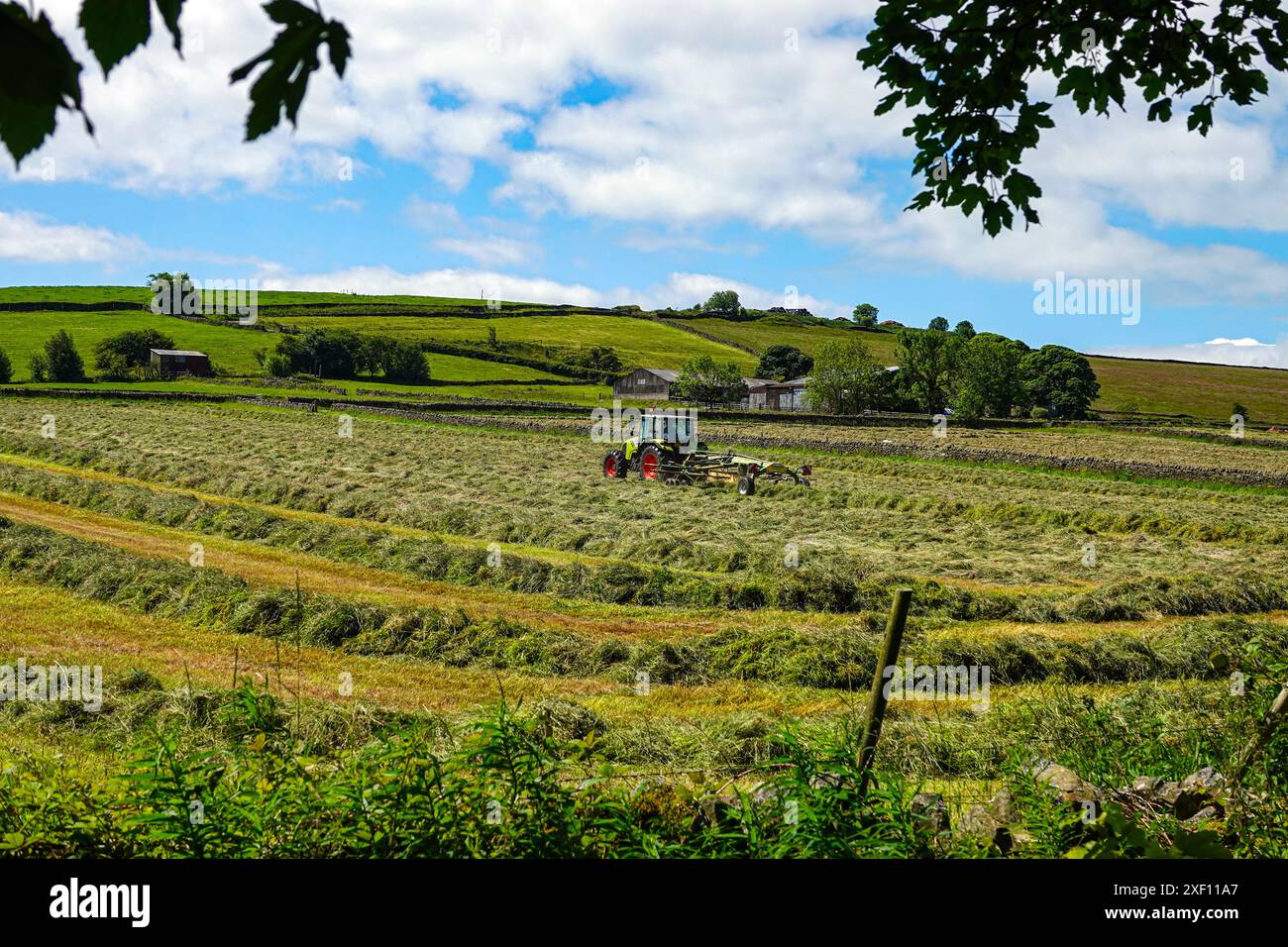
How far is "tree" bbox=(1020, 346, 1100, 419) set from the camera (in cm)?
8388

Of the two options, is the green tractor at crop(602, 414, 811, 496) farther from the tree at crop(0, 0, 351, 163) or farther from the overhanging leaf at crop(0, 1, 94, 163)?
the overhanging leaf at crop(0, 1, 94, 163)

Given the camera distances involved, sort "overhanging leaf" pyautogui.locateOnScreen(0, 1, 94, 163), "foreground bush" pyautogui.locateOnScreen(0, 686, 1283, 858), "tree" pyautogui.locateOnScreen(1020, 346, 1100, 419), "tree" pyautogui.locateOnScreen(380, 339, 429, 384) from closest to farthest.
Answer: "overhanging leaf" pyautogui.locateOnScreen(0, 1, 94, 163), "foreground bush" pyautogui.locateOnScreen(0, 686, 1283, 858), "tree" pyautogui.locateOnScreen(380, 339, 429, 384), "tree" pyautogui.locateOnScreen(1020, 346, 1100, 419)

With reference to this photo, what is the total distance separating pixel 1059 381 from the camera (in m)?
85.5

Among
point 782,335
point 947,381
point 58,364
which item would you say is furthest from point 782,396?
point 58,364

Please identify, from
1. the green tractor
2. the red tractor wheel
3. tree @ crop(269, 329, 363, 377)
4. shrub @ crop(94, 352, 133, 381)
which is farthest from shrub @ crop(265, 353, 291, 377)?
the red tractor wheel

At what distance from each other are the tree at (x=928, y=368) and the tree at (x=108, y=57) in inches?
3275

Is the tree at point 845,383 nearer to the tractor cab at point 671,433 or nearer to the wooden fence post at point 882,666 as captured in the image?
the tractor cab at point 671,433

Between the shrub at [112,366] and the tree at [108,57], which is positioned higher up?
the shrub at [112,366]

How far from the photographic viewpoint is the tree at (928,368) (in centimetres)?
8044

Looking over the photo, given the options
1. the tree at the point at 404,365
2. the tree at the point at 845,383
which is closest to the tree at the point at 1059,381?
the tree at the point at 845,383

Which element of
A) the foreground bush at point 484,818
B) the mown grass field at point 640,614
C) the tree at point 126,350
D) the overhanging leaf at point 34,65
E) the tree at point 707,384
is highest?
the tree at point 126,350

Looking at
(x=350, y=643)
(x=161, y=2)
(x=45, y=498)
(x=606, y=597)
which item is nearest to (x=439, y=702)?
(x=350, y=643)

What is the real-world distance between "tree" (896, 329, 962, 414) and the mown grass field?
54.8 meters

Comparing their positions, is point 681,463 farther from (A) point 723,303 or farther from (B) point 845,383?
(A) point 723,303
